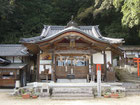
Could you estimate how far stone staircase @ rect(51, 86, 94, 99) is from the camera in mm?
9155

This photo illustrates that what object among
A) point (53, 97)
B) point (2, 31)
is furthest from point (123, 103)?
point (2, 31)

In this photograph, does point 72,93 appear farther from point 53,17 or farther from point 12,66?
point 53,17

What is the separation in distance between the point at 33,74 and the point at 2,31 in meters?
13.9

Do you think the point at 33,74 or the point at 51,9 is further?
the point at 51,9

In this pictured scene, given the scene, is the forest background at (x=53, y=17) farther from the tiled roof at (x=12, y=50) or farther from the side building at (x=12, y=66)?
the side building at (x=12, y=66)

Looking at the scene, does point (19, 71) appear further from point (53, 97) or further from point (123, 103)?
point (123, 103)

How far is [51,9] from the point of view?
30828 millimetres

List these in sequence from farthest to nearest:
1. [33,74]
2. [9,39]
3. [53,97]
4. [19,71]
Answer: [9,39], [33,74], [19,71], [53,97]

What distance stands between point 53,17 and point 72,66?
21.0m

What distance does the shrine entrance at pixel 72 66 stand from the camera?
12.3 m

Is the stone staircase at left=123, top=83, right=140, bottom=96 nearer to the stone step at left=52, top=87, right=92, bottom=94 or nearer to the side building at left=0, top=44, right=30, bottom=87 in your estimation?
the stone step at left=52, top=87, right=92, bottom=94

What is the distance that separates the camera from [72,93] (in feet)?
31.4

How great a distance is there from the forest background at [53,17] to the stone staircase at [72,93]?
15130mm

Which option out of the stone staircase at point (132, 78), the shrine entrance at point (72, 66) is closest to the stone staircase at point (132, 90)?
the stone staircase at point (132, 78)
